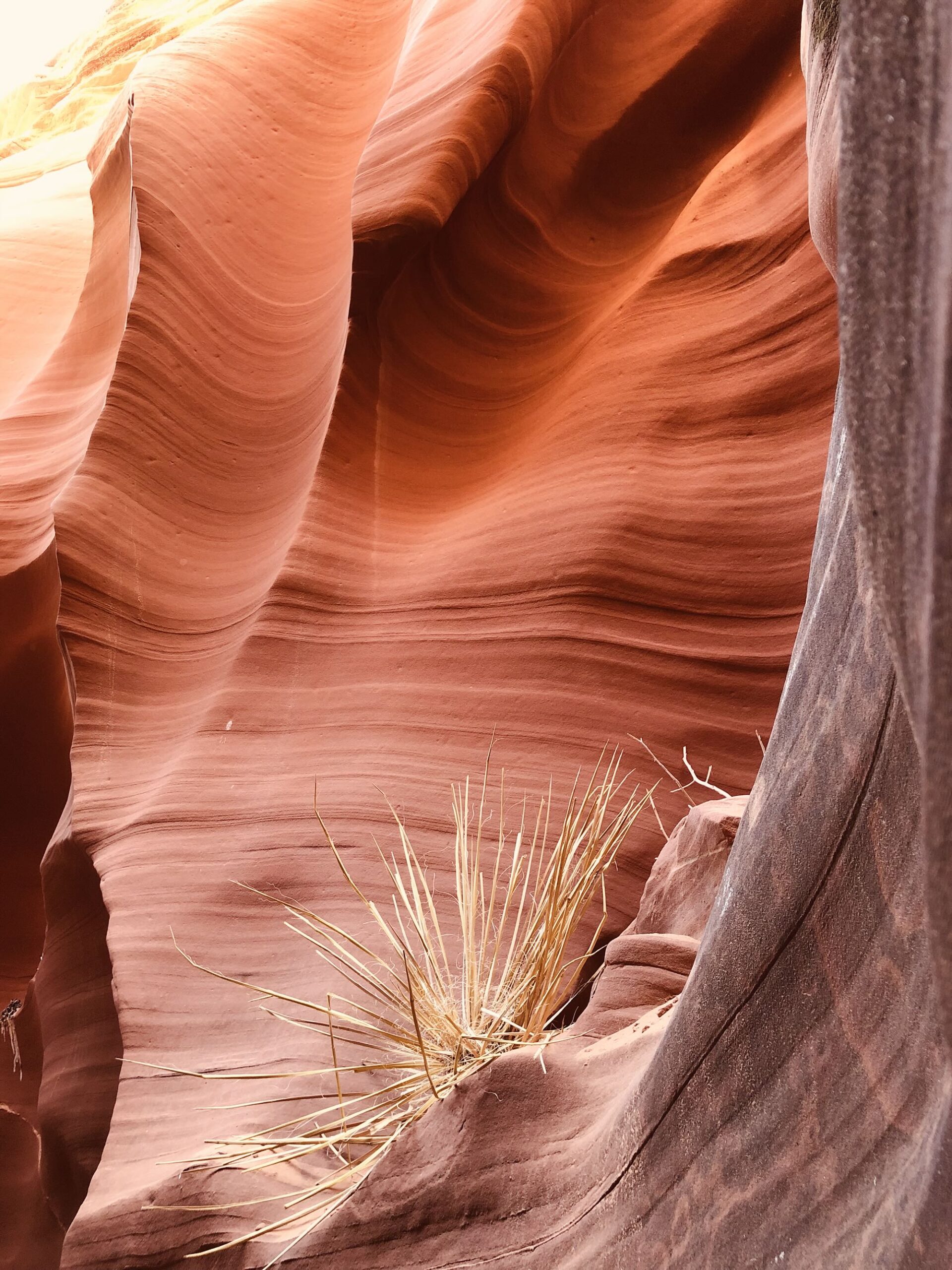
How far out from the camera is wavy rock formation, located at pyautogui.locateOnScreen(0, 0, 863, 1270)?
1992 millimetres

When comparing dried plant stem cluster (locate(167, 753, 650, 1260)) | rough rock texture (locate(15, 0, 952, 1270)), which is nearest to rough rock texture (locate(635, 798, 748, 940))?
rough rock texture (locate(15, 0, 952, 1270))

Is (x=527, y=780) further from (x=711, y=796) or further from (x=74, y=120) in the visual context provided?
(x=74, y=120)

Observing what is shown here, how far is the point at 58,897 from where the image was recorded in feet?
9.11


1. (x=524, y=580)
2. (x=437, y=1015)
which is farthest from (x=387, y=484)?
(x=437, y=1015)

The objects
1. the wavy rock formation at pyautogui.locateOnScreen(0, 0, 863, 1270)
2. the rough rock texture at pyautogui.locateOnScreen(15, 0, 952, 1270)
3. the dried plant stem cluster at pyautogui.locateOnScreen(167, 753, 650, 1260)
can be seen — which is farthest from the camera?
the wavy rock formation at pyautogui.locateOnScreen(0, 0, 863, 1270)

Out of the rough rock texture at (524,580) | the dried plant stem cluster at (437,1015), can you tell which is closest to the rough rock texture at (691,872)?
the rough rock texture at (524,580)

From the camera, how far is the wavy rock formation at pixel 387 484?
1.99 meters

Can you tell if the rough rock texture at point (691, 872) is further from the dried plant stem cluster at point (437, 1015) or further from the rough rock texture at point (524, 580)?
the dried plant stem cluster at point (437, 1015)

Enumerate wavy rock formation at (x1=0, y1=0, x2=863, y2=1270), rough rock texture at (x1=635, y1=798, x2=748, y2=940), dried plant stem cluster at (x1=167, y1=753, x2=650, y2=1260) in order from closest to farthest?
1. dried plant stem cluster at (x1=167, y1=753, x2=650, y2=1260)
2. rough rock texture at (x1=635, y1=798, x2=748, y2=940)
3. wavy rock formation at (x1=0, y1=0, x2=863, y2=1270)

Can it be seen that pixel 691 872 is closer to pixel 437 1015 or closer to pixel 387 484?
pixel 437 1015

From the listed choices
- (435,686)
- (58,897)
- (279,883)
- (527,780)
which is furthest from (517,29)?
(58,897)

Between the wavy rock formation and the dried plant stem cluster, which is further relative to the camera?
the wavy rock formation

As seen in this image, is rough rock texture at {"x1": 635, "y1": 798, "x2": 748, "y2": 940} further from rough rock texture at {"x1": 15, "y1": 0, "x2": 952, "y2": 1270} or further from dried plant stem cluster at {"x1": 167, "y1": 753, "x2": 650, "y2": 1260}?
dried plant stem cluster at {"x1": 167, "y1": 753, "x2": 650, "y2": 1260}

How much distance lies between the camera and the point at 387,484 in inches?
98.6
